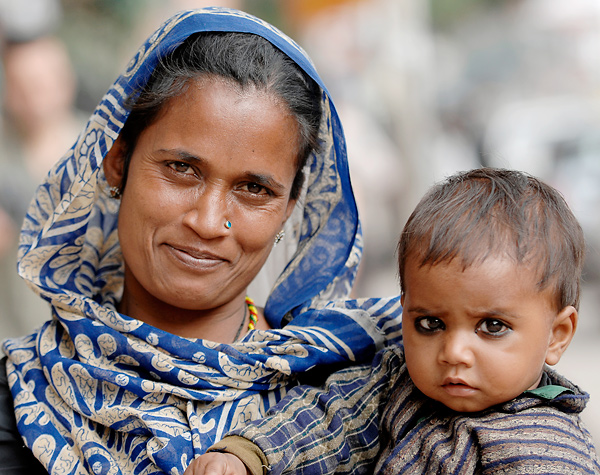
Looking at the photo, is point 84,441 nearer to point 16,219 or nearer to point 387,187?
point 16,219

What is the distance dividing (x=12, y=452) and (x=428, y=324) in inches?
47.9

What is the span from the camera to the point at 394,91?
7.00 metres

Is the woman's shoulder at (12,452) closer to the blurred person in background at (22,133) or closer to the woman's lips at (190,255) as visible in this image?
the woman's lips at (190,255)

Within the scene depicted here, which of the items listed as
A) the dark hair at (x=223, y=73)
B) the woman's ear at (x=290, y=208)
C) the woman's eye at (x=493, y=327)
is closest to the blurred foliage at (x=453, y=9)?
the woman's ear at (x=290, y=208)

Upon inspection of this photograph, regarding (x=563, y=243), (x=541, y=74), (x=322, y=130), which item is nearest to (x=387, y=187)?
(x=541, y=74)

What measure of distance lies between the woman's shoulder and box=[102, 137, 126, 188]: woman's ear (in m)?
0.75

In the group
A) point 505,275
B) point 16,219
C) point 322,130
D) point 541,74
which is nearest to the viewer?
point 505,275

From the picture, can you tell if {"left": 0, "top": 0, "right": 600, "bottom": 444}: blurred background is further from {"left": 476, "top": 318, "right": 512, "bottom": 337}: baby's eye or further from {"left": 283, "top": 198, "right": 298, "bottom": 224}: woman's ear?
{"left": 476, "top": 318, "right": 512, "bottom": 337}: baby's eye

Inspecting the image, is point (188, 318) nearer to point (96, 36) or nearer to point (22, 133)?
point (22, 133)

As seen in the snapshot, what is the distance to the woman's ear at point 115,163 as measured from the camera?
7.43ft

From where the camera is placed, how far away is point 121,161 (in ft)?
7.47

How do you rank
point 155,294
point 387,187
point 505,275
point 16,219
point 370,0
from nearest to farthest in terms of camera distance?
point 505,275 → point 155,294 → point 16,219 → point 370,0 → point 387,187

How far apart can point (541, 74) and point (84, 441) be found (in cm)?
843

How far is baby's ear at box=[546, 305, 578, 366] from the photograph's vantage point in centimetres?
180
